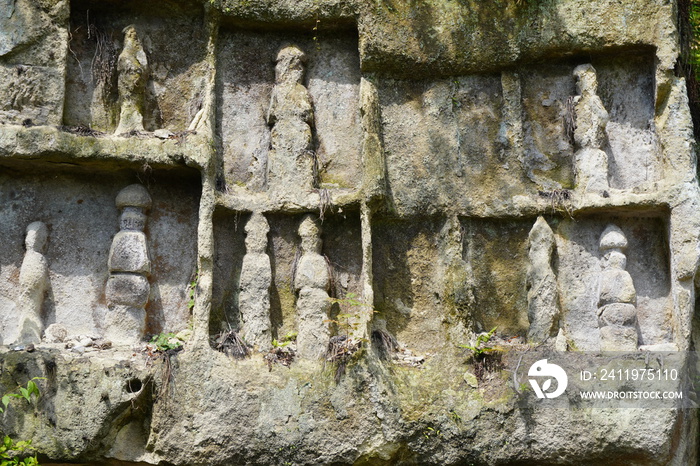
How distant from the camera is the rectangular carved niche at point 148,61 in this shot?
8109 mm

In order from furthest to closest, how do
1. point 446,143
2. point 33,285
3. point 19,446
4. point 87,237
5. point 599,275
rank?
point 446,143, point 87,237, point 599,275, point 33,285, point 19,446

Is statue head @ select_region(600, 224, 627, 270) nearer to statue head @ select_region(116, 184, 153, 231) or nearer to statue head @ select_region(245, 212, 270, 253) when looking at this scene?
statue head @ select_region(245, 212, 270, 253)

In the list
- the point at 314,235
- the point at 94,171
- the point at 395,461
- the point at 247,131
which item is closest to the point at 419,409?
the point at 395,461

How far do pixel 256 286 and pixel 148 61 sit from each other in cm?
224

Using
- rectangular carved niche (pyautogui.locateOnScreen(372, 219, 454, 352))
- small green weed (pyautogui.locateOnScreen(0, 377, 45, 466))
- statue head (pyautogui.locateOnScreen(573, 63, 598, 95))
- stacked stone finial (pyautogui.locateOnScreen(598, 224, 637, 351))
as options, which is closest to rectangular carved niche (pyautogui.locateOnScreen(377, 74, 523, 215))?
rectangular carved niche (pyautogui.locateOnScreen(372, 219, 454, 352))

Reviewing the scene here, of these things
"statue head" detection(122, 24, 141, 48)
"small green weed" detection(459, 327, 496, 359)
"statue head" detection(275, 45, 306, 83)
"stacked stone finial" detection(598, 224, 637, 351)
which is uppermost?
"statue head" detection(122, 24, 141, 48)

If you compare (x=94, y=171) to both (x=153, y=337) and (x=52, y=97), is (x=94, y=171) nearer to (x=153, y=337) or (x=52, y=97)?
(x=52, y=97)

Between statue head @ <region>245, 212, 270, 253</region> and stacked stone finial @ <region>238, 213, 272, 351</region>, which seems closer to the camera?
stacked stone finial @ <region>238, 213, 272, 351</region>

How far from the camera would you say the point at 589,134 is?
8.03m

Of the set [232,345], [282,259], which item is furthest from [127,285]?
[282,259]

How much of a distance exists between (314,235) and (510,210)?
5.52ft

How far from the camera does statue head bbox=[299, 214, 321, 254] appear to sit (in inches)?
309

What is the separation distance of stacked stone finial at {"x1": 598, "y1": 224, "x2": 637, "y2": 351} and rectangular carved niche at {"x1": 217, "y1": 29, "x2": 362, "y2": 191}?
225cm

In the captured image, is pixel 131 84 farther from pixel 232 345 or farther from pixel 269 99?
pixel 232 345
